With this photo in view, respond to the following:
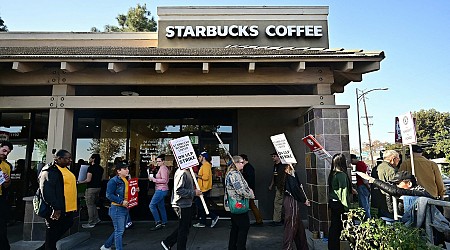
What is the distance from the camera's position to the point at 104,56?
5531mm

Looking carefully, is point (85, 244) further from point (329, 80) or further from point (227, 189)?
point (329, 80)

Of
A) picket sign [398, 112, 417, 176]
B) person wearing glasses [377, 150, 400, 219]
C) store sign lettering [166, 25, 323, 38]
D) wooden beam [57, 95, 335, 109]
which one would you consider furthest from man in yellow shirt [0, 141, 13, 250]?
picket sign [398, 112, 417, 176]

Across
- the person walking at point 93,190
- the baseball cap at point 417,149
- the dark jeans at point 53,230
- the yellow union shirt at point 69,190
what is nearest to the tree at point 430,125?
the baseball cap at point 417,149

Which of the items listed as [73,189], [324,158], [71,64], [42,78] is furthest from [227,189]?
[42,78]

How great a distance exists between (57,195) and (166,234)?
2892 millimetres

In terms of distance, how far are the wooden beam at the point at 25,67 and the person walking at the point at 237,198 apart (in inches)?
170

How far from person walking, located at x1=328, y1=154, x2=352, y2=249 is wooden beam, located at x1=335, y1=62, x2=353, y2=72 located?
6.03 ft

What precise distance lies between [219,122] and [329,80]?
11.5ft

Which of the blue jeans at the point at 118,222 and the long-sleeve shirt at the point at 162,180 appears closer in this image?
the blue jeans at the point at 118,222

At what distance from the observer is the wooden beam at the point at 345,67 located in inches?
221

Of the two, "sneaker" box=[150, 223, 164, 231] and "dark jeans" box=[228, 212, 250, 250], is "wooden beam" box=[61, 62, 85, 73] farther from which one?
"dark jeans" box=[228, 212, 250, 250]

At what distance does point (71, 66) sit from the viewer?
18.8 feet

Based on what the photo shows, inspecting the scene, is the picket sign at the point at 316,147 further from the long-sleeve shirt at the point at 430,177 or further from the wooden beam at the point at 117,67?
the wooden beam at the point at 117,67

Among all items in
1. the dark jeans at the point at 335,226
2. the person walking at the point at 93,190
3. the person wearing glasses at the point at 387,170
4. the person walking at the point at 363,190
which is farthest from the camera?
the person walking at the point at 93,190
